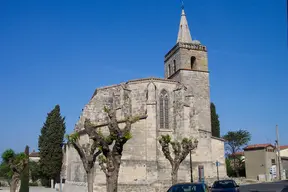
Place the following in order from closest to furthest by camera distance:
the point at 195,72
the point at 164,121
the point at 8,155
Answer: the point at 8,155 → the point at 164,121 → the point at 195,72

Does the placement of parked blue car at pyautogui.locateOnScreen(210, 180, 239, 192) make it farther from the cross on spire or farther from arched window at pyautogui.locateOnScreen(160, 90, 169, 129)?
the cross on spire

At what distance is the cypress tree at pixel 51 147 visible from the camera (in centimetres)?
4669

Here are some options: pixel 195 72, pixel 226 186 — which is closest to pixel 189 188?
pixel 226 186

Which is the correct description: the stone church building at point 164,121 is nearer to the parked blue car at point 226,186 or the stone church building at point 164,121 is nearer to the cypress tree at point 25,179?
the cypress tree at point 25,179

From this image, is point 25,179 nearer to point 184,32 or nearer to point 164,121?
point 164,121

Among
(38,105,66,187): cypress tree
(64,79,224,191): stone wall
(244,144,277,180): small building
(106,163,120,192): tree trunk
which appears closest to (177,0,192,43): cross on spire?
(64,79,224,191): stone wall

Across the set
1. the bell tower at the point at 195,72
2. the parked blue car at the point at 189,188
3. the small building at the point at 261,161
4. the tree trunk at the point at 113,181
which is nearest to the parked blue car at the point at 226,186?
the parked blue car at the point at 189,188

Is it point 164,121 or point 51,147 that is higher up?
point 164,121

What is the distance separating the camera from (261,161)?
4841 centimetres

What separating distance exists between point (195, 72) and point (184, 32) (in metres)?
6.13

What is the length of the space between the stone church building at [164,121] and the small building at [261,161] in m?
14.4

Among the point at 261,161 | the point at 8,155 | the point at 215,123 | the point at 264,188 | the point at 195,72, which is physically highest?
the point at 195,72

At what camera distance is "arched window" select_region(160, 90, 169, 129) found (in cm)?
3328

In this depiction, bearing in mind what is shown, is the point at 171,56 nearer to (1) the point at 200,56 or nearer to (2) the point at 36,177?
(1) the point at 200,56
